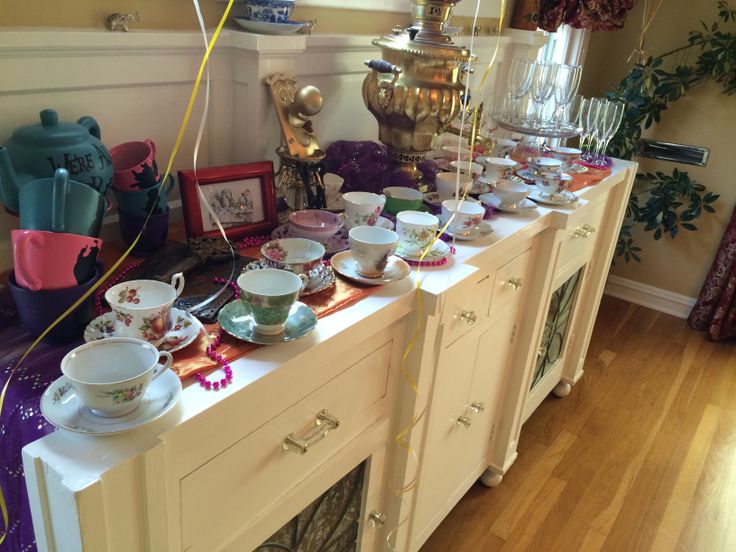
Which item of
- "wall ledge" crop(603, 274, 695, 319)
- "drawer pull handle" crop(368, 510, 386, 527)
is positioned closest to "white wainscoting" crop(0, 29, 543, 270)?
"drawer pull handle" crop(368, 510, 386, 527)

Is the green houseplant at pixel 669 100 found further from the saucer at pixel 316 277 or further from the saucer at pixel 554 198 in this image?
the saucer at pixel 316 277

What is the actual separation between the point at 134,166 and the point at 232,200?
6.7 inches

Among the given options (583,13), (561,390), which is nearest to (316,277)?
(561,390)

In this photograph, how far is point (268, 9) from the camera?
1.15 m

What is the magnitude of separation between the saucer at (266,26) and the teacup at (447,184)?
0.45 m

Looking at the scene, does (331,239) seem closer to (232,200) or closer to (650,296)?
(232,200)

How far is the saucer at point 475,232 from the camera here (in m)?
1.20

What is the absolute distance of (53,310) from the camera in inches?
29.0

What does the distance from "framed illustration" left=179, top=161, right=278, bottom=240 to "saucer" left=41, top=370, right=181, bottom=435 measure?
434 millimetres

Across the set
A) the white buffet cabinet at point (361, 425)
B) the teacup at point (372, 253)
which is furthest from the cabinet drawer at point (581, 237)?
the teacup at point (372, 253)

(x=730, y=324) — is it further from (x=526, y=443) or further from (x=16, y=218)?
(x=16, y=218)

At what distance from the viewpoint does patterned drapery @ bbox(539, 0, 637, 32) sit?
2.13 metres

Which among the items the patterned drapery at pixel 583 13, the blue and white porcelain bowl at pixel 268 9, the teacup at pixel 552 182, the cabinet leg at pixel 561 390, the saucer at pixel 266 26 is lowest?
the cabinet leg at pixel 561 390

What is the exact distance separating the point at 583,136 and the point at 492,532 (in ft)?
4.08
